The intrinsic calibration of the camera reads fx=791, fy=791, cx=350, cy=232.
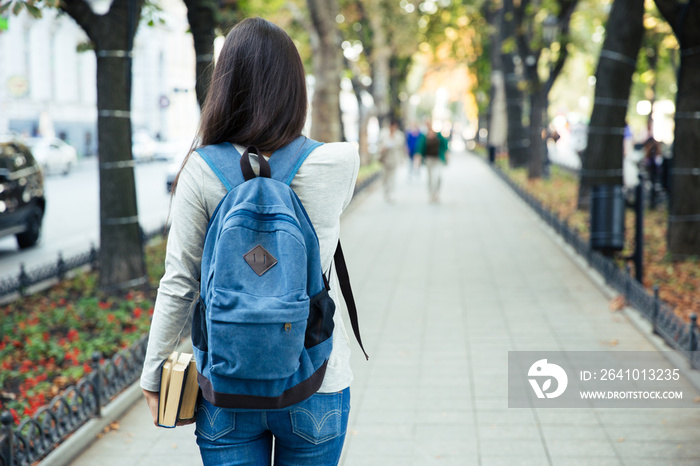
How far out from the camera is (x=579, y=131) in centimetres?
3266

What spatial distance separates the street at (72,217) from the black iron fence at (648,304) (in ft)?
24.1

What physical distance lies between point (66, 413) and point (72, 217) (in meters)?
15.0

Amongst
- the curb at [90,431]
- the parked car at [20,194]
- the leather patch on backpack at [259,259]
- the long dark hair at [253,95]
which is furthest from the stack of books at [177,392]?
the parked car at [20,194]

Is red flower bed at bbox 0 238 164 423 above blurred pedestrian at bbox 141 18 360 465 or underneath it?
underneath

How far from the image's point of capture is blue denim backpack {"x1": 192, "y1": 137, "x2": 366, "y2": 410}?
5.93 feet

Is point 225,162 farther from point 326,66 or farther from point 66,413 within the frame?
point 326,66

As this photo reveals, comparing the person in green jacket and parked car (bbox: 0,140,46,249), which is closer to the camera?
parked car (bbox: 0,140,46,249)

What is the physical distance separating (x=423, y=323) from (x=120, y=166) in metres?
Result: 3.77

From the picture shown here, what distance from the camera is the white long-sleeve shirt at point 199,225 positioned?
1979 millimetres

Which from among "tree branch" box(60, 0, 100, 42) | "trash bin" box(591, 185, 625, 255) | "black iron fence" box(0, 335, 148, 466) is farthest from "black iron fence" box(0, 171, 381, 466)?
"trash bin" box(591, 185, 625, 255)

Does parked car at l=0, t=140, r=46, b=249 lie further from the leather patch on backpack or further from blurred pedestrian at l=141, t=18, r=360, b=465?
the leather patch on backpack

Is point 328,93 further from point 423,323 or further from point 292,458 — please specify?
point 292,458

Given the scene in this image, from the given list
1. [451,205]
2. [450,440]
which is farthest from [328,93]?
[450,440]

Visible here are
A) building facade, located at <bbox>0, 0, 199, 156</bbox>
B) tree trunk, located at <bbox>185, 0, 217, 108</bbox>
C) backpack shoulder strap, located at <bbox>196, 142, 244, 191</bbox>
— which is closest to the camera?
backpack shoulder strap, located at <bbox>196, 142, 244, 191</bbox>
